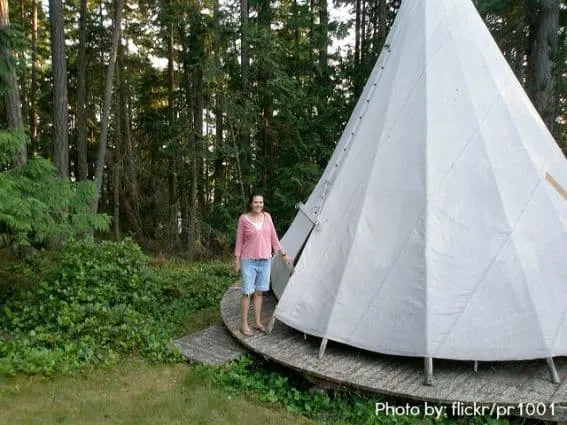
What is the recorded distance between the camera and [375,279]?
4.34m

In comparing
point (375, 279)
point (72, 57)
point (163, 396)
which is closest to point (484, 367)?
point (375, 279)

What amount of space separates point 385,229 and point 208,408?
2226mm

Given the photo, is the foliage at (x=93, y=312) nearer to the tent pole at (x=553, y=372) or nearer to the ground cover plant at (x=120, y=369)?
the ground cover plant at (x=120, y=369)

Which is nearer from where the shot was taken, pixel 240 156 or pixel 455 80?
pixel 455 80

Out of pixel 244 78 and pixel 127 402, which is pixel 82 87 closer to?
pixel 244 78

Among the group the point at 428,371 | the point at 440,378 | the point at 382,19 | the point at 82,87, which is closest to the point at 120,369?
the point at 428,371

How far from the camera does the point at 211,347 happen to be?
4.96 meters

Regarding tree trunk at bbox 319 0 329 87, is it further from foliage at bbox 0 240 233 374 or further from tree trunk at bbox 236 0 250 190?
foliage at bbox 0 240 233 374

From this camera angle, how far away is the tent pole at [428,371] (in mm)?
3828

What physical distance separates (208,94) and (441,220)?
955cm

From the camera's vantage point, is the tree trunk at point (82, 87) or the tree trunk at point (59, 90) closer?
the tree trunk at point (59, 90)

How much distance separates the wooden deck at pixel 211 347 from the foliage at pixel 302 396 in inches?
6.3

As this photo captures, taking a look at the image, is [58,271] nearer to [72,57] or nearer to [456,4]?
[456,4]

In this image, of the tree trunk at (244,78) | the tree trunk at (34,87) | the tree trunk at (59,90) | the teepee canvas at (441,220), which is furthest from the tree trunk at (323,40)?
the teepee canvas at (441,220)
